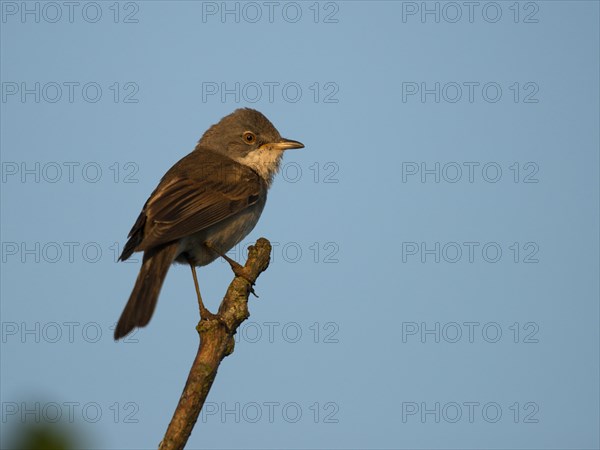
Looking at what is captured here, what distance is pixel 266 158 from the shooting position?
8.76m

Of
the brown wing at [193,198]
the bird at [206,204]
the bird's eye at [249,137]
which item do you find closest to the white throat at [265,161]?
the bird at [206,204]

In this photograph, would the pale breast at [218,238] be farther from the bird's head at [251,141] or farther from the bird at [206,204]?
the bird's head at [251,141]

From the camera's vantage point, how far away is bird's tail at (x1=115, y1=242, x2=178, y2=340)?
5.31 meters

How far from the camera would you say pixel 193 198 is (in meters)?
7.14

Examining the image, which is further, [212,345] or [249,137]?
[249,137]

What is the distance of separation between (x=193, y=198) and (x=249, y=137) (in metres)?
1.92

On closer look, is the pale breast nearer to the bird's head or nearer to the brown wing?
the brown wing

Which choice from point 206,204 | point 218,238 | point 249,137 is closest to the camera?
point 206,204

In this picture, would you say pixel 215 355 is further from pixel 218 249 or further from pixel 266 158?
pixel 266 158

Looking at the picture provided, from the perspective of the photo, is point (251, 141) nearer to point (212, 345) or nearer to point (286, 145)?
point (286, 145)

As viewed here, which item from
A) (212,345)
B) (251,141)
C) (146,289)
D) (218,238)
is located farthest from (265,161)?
(212,345)

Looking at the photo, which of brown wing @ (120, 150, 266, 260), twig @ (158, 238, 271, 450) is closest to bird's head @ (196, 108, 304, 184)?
brown wing @ (120, 150, 266, 260)

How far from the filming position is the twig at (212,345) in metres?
4.02

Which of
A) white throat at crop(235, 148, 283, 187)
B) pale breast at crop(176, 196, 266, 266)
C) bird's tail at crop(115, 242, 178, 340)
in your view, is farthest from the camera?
white throat at crop(235, 148, 283, 187)
